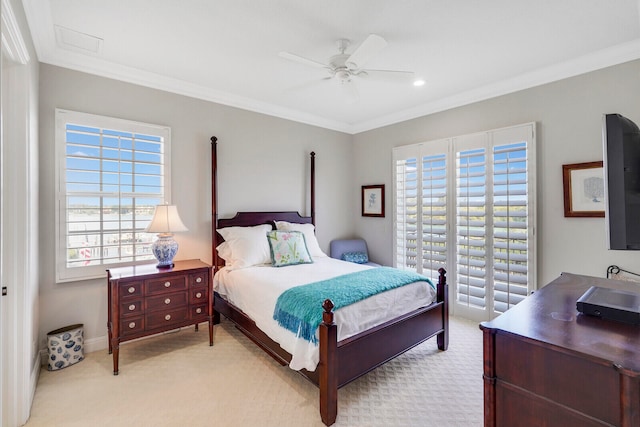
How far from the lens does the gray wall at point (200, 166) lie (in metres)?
2.68

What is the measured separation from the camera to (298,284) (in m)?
2.55

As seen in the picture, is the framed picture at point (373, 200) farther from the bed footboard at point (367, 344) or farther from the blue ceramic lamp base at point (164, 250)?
the blue ceramic lamp base at point (164, 250)

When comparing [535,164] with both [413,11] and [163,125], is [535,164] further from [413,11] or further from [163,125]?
[163,125]

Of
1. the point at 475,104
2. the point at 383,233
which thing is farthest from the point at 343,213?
the point at 475,104

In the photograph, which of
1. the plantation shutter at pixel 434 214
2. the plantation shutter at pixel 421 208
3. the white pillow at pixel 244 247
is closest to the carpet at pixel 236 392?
the white pillow at pixel 244 247

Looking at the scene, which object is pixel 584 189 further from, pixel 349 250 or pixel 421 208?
pixel 349 250

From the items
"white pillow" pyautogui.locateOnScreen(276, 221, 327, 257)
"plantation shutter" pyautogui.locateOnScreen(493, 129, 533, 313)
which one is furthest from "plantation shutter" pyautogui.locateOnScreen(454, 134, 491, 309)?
"white pillow" pyautogui.locateOnScreen(276, 221, 327, 257)

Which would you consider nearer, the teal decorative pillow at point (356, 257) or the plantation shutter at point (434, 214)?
the plantation shutter at point (434, 214)

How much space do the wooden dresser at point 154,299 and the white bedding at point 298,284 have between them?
31 cm

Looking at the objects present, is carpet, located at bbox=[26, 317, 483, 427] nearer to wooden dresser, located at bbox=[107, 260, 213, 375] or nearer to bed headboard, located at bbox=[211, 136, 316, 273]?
wooden dresser, located at bbox=[107, 260, 213, 375]

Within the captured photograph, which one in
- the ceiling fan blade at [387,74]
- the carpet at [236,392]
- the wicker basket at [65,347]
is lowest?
the carpet at [236,392]

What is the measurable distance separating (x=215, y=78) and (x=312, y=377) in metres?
2.97

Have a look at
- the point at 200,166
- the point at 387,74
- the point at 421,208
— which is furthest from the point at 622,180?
the point at 200,166

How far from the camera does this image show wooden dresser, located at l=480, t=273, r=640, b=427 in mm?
931
